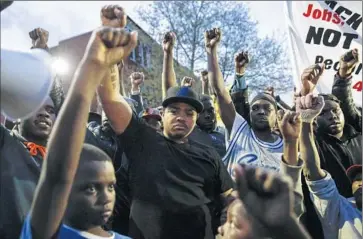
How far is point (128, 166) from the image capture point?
9.82 ft

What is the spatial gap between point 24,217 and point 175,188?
84 centimetres

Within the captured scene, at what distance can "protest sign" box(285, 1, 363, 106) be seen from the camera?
5719mm

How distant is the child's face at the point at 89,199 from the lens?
6.97 ft

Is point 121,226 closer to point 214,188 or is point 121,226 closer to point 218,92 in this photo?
point 214,188

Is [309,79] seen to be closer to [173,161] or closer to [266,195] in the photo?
[173,161]

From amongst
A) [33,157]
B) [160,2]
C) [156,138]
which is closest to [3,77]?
[33,157]

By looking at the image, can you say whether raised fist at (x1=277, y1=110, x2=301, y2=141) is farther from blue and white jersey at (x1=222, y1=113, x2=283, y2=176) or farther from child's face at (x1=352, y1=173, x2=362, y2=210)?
child's face at (x1=352, y1=173, x2=362, y2=210)

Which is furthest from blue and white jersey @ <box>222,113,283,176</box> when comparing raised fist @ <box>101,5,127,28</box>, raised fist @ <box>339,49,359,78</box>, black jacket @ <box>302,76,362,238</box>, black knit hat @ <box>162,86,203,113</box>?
raised fist @ <box>101,5,127,28</box>

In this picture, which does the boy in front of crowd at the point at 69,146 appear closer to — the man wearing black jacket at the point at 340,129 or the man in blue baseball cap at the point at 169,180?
the man in blue baseball cap at the point at 169,180

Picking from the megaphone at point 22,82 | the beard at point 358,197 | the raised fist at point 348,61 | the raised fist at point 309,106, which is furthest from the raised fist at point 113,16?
the raised fist at point 348,61

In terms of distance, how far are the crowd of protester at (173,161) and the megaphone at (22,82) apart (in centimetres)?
10

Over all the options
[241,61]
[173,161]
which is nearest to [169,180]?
[173,161]

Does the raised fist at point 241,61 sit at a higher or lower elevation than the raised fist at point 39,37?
higher

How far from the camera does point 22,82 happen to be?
1893 millimetres
